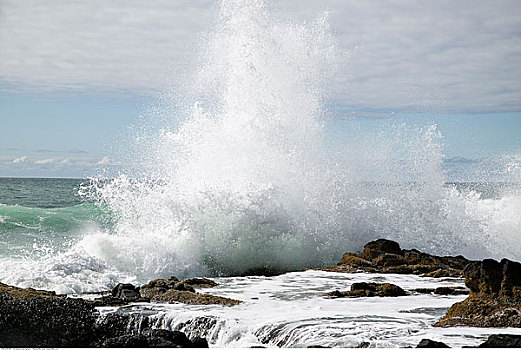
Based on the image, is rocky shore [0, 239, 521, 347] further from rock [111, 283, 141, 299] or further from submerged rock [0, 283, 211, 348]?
rock [111, 283, 141, 299]

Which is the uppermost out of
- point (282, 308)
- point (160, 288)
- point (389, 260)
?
point (389, 260)

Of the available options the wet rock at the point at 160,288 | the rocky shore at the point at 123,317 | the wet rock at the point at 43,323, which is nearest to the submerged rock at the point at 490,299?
the rocky shore at the point at 123,317

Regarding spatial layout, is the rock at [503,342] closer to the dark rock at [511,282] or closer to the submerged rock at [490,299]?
the submerged rock at [490,299]

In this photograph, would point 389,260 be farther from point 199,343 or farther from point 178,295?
point 199,343

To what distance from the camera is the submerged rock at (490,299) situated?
528 cm

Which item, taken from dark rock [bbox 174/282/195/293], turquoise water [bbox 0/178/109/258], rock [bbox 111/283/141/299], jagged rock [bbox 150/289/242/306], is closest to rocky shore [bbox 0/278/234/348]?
rock [bbox 111/283/141/299]

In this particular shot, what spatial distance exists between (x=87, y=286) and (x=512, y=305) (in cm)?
580

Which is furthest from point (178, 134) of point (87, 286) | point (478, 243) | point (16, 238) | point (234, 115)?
point (478, 243)

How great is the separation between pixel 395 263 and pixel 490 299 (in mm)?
4151

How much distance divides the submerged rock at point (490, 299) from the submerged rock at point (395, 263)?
3.10m

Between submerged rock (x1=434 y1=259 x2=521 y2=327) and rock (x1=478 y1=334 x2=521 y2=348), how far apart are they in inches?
36.2

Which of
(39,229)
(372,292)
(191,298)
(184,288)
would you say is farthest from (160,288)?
(39,229)

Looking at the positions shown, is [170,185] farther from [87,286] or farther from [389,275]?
[389,275]

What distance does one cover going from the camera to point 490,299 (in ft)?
18.1
